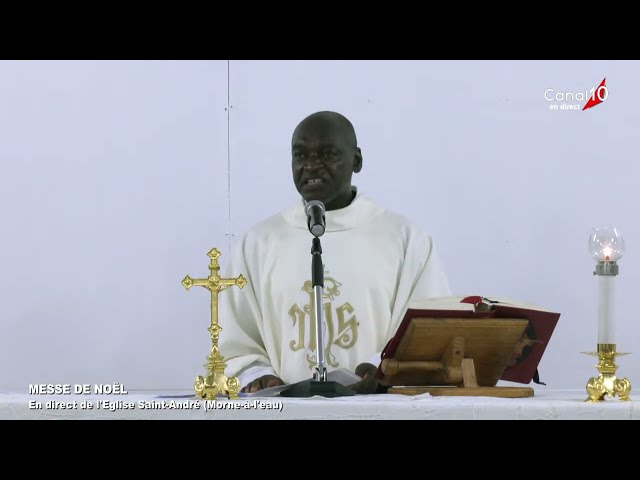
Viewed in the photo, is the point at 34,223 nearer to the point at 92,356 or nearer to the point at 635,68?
the point at 92,356

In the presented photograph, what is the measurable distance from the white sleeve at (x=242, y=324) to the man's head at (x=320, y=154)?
531 mm

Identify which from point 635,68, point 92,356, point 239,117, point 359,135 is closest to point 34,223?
point 92,356

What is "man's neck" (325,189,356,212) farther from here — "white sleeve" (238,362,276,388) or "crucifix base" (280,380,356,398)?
"crucifix base" (280,380,356,398)

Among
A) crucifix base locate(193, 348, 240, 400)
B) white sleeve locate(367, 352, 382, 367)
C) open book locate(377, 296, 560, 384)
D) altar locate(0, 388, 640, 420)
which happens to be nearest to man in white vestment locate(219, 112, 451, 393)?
white sleeve locate(367, 352, 382, 367)

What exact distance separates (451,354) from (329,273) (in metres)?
1.86

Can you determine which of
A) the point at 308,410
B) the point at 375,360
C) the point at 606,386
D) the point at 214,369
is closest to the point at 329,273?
the point at 375,360

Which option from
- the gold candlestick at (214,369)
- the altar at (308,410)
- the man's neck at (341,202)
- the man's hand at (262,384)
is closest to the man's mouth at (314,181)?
the man's neck at (341,202)

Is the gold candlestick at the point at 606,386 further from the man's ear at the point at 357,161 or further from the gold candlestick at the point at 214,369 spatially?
the man's ear at the point at 357,161

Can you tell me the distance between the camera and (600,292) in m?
5.03

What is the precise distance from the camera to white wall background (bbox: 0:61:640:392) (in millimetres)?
8211

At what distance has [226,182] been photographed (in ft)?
26.9

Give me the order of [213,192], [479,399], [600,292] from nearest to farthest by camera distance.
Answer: [479,399]
[600,292]
[213,192]

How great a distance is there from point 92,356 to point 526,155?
2.79 metres

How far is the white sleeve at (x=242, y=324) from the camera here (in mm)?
6344
